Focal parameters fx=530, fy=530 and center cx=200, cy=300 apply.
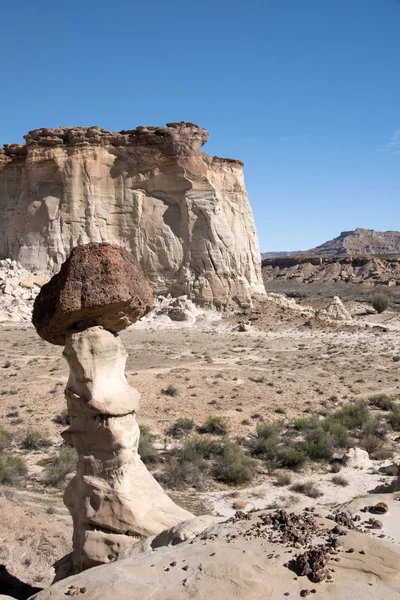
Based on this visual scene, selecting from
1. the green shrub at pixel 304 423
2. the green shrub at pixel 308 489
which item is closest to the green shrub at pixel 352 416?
the green shrub at pixel 304 423

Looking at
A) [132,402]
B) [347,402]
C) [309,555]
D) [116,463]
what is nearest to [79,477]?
[116,463]

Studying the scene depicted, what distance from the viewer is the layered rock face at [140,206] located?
92.0 ft

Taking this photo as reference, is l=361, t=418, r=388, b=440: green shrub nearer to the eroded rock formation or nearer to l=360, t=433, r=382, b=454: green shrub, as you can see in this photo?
l=360, t=433, r=382, b=454: green shrub

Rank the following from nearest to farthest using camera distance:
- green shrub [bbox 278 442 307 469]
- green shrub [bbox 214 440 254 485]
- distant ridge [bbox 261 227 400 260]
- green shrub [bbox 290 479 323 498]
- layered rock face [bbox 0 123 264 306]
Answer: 1. green shrub [bbox 290 479 323 498]
2. green shrub [bbox 214 440 254 485]
3. green shrub [bbox 278 442 307 469]
4. layered rock face [bbox 0 123 264 306]
5. distant ridge [bbox 261 227 400 260]

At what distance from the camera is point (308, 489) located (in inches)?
343

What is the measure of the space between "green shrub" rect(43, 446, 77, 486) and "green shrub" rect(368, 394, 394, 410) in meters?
8.19

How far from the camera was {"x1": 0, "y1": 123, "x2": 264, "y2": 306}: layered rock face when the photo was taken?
92.0 ft

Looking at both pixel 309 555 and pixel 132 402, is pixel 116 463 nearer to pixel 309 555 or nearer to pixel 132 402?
pixel 132 402

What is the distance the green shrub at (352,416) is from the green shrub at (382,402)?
62 cm

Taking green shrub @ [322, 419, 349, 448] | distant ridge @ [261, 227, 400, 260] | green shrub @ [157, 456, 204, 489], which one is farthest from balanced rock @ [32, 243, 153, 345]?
distant ridge @ [261, 227, 400, 260]

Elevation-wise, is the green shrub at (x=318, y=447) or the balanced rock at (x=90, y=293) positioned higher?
the balanced rock at (x=90, y=293)

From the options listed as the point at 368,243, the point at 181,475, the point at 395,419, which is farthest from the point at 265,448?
the point at 368,243

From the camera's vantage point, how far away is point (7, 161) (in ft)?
98.6

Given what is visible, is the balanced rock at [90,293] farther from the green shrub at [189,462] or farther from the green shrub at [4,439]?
the green shrub at [4,439]
